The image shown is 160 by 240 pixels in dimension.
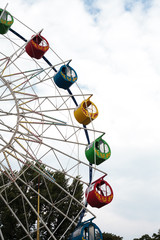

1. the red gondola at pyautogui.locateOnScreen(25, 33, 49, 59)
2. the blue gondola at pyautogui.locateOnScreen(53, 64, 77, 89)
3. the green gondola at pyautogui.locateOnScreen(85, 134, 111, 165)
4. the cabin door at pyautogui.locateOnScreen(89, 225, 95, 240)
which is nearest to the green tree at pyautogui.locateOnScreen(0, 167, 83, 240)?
the green gondola at pyautogui.locateOnScreen(85, 134, 111, 165)

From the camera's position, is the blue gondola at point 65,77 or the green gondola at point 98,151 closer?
the green gondola at point 98,151

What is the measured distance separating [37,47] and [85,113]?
13.3 feet

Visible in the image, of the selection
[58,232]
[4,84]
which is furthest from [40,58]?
[58,232]

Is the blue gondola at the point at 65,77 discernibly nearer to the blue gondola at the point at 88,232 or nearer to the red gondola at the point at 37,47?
the red gondola at the point at 37,47

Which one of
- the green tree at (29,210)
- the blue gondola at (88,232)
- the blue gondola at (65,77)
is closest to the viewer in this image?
the blue gondola at (88,232)

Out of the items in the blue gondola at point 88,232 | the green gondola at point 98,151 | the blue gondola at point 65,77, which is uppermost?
the blue gondola at point 65,77

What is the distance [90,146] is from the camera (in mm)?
12477

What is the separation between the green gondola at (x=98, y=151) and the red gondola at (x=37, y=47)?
17.2 ft

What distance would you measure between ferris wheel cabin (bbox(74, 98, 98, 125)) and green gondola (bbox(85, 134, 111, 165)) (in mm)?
1130

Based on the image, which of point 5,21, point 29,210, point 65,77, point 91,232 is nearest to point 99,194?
point 91,232

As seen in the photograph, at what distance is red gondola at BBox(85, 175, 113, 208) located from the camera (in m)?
11.1

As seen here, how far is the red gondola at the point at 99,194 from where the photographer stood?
11.1 metres

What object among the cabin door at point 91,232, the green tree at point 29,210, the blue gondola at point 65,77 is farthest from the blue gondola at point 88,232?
the green tree at point 29,210

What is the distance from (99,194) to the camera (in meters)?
11.2
